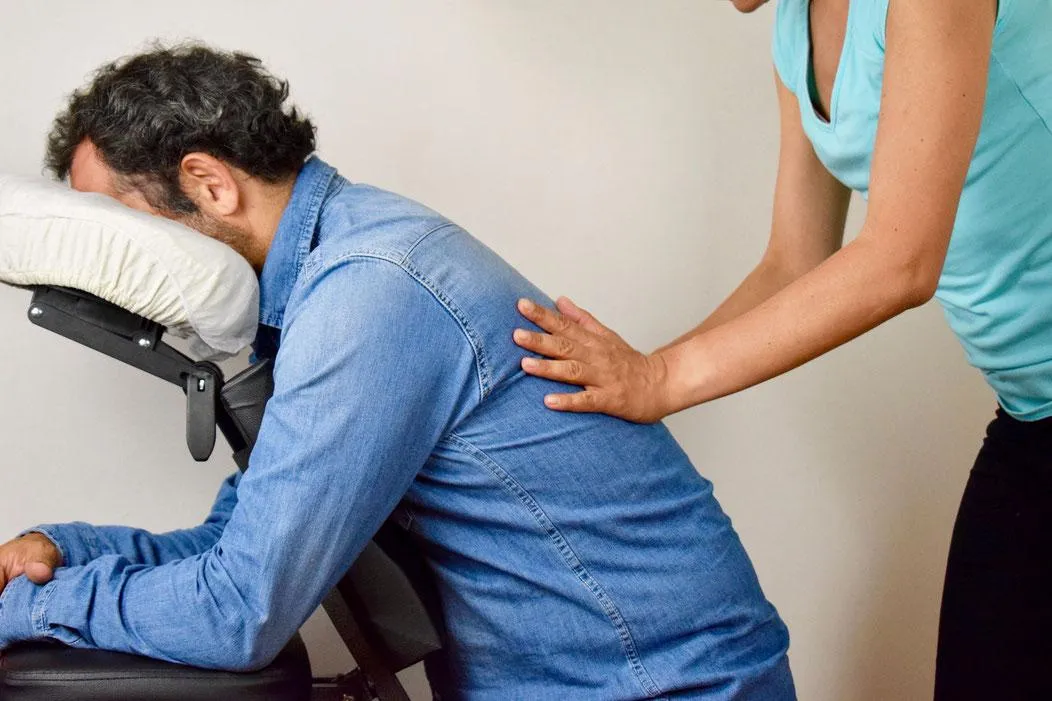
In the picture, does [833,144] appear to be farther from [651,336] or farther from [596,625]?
[651,336]

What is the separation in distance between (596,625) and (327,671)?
903mm

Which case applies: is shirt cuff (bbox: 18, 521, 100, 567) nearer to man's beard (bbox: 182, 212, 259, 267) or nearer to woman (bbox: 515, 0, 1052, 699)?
man's beard (bbox: 182, 212, 259, 267)

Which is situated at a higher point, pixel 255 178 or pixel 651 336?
pixel 255 178

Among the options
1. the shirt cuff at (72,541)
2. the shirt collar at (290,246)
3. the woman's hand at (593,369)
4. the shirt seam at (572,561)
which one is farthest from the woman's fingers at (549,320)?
the shirt cuff at (72,541)

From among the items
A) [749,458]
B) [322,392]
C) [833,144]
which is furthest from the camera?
[749,458]

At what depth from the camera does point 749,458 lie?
6.41ft

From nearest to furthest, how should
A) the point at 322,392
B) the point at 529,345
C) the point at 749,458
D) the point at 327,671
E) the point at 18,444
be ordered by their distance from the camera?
the point at 322,392
the point at 529,345
the point at 18,444
the point at 327,671
the point at 749,458

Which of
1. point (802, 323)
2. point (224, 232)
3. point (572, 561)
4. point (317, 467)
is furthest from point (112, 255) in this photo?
point (802, 323)

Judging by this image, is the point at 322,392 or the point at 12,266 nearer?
the point at 322,392

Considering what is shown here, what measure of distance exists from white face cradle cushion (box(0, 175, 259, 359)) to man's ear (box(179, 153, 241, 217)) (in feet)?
0.33

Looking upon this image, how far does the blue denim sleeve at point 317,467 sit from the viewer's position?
3.10 ft

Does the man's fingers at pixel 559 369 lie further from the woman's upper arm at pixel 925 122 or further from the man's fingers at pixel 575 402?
the woman's upper arm at pixel 925 122

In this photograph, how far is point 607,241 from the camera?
5.98 feet

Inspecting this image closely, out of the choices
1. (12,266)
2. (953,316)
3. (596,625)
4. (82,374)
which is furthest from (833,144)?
(82,374)
